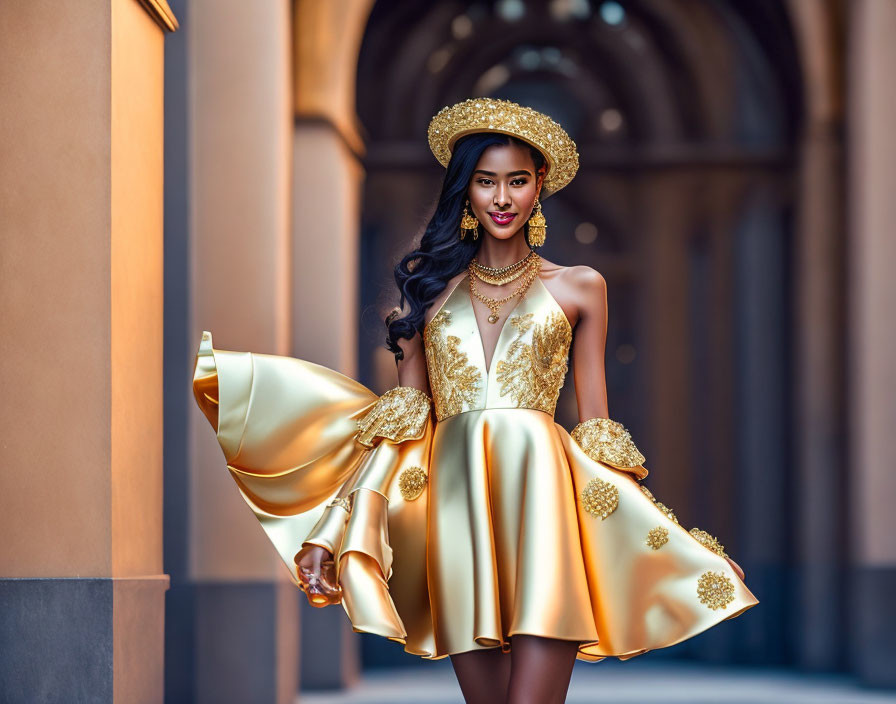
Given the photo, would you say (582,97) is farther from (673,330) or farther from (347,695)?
(347,695)

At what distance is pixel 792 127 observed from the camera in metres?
10.3

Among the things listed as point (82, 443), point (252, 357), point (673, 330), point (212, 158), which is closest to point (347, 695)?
point (212, 158)

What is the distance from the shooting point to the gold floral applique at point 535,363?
151 inches

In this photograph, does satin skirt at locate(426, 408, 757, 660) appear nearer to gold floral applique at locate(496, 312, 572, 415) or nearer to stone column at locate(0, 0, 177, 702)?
gold floral applique at locate(496, 312, 572, 415)

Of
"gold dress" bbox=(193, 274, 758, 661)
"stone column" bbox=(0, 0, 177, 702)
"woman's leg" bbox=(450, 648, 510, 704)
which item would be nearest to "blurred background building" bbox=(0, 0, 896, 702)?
"stone column" bbox=(0, 0, 177, 702)

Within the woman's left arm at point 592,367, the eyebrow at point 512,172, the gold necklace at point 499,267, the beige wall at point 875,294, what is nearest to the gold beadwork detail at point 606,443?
the woman's left arm at point 592,367

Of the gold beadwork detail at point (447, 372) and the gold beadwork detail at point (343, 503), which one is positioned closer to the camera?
the gold beadwork detail at point (343, 503)

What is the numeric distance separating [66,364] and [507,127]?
1.69 meters

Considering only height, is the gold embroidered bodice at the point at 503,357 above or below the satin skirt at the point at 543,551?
above

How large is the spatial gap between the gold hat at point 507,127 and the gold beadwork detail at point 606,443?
0.75 metres

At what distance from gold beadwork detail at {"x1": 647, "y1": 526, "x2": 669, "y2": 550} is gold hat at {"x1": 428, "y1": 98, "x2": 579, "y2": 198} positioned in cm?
109

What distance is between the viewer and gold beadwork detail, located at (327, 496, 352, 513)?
140 inches

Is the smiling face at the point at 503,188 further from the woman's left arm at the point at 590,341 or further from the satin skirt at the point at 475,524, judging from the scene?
the satin skirt at the point at 475,524

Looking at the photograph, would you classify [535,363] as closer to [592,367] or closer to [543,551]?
[592,367]
